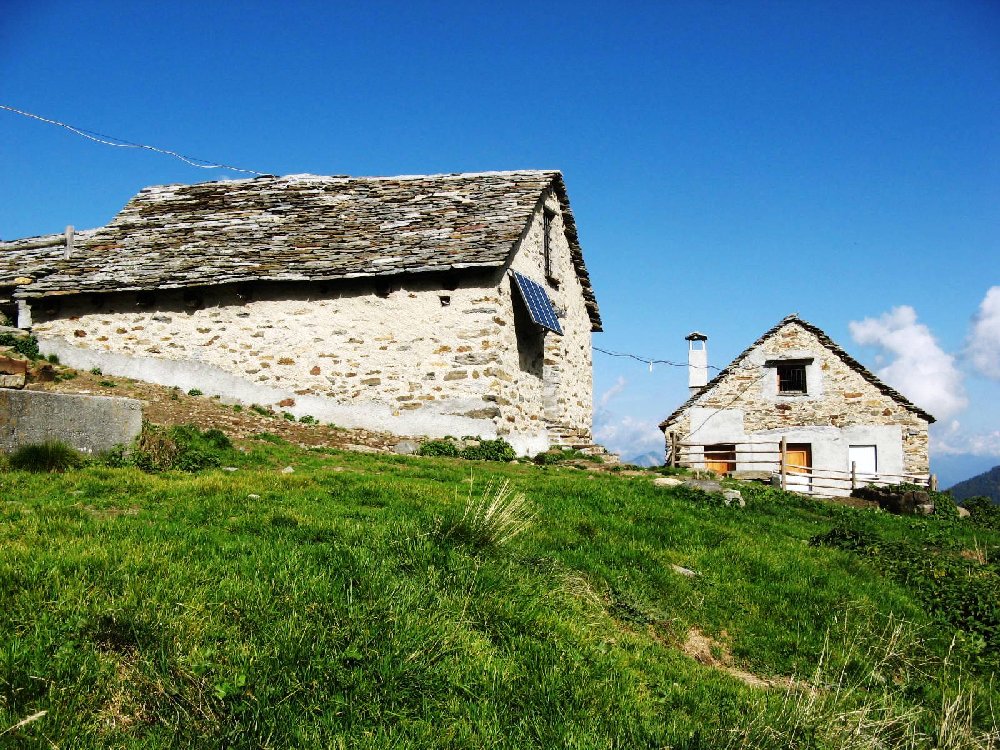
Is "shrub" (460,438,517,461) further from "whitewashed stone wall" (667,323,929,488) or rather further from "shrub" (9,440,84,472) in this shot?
"whitewashed stone wall" (667,323,929,488)

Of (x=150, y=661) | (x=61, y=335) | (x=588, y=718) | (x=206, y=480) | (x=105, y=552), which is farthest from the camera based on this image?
(x=61, y=335)

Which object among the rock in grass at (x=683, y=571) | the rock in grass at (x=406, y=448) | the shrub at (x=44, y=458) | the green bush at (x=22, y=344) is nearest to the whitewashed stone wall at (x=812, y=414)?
the rock in grass at (x=406, y=448)

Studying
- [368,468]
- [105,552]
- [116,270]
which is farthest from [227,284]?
[105,552]

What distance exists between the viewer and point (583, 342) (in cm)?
2266

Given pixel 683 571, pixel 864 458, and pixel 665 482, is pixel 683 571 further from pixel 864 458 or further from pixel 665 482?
pixel 864 458

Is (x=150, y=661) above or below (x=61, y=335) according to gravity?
below

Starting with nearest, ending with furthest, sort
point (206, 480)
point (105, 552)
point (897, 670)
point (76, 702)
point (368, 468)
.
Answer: point (76, 702)
point (105, 552)
point (897, 670)
point (206, 480)
point (368, 468)

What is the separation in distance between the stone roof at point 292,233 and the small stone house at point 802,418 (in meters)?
7.48

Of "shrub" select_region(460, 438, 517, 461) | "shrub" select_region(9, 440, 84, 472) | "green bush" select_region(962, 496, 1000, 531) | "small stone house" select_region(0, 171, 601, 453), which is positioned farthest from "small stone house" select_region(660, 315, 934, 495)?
"shrub" select_region(9, 440, 84, 472)

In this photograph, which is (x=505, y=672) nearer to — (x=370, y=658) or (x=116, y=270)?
(x=370, y=658)

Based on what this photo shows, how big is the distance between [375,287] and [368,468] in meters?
6.36

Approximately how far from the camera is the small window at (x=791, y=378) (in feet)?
80.8

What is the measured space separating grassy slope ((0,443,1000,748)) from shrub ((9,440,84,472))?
43 centimetres

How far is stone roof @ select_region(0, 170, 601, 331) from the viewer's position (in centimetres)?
1712
